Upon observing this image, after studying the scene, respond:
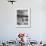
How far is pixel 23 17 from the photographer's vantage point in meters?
4.67

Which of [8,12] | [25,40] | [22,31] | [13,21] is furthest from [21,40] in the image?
[8,12]

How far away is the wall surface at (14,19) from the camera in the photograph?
4609mm

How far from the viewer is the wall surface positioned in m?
4.61

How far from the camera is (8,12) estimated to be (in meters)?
4.62

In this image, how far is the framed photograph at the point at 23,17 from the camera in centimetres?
464

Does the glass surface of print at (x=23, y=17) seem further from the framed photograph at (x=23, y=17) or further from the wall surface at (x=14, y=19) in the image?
the wall surface at (x=14, y=19)

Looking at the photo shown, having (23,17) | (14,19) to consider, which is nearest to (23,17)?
(23,17)

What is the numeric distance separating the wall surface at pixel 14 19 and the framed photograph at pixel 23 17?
4.1 inches

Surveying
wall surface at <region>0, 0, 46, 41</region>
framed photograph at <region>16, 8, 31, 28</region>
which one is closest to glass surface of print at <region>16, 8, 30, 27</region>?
framed photograph at <region>16, 8, 31, 28</region>

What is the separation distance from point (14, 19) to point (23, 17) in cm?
32

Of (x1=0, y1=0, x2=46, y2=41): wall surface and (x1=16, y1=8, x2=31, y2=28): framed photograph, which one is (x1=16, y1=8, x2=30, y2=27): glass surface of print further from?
(x1=0, y1=0, x2=46, y2=41): wall surface

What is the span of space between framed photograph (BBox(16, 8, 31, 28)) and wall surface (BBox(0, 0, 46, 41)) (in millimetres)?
104

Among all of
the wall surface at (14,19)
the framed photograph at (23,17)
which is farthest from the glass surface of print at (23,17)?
the wall surface at (14,19)

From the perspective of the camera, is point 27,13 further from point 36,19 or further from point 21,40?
point 21,40
